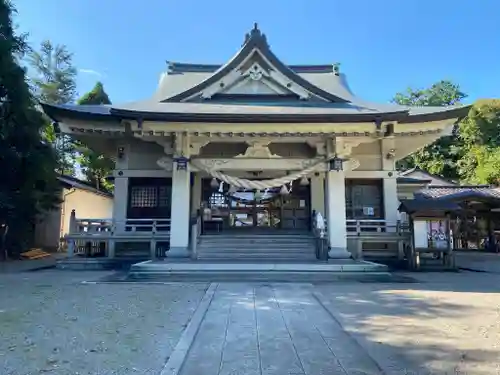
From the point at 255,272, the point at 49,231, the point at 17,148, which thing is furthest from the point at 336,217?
the point at 49,231

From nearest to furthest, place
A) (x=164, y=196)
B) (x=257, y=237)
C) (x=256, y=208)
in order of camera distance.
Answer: (x=257, y=237) → (x=164, y=196) → (x=256, y=208)

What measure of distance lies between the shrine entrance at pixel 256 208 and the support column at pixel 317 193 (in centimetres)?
33

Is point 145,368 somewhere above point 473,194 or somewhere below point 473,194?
below

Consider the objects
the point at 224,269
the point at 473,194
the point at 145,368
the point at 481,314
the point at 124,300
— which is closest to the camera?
the point at 145,368

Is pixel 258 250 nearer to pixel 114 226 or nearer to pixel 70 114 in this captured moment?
pixel 114 226

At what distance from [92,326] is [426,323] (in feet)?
13.9

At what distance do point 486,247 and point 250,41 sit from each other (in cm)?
1767

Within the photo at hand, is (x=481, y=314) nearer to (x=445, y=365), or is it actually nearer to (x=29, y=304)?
(x=445, y=365)

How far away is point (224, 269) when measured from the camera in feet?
30.2

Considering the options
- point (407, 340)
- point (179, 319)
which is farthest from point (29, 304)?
point (407, 340)

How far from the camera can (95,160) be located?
86.9ft

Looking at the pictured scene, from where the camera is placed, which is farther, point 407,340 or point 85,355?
point 407,340

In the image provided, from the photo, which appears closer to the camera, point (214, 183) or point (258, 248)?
point (258, 248)

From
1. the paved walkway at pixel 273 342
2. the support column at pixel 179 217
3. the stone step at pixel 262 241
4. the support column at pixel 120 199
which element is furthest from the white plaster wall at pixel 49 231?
the paved walkway at pixel 273 342
